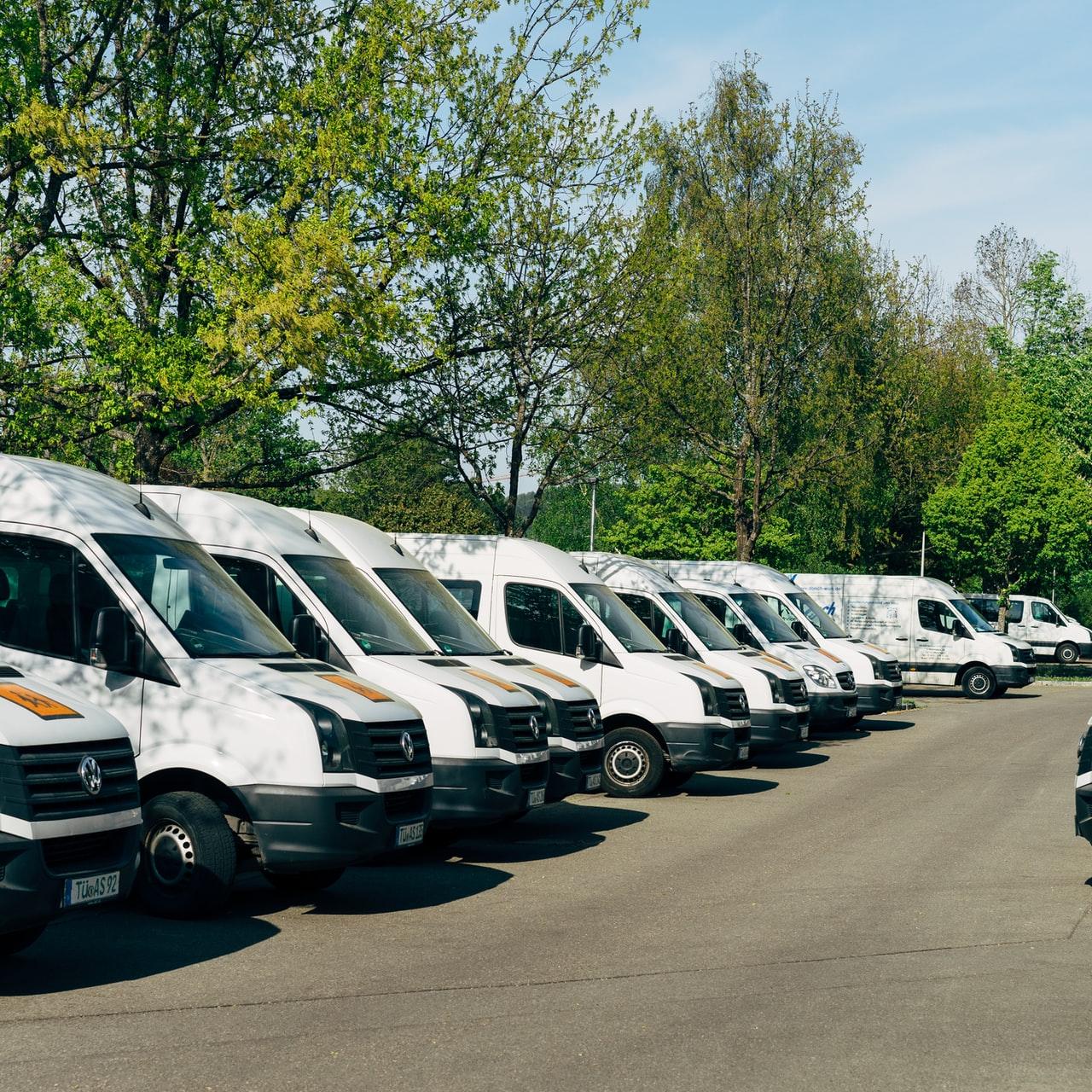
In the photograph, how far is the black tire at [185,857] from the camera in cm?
877

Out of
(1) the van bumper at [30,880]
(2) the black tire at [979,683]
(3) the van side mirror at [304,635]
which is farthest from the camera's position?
(2) the black tire at [979,683]

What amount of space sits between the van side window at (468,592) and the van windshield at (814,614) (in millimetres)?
11336

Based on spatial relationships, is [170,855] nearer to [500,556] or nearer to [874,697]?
[500,556]

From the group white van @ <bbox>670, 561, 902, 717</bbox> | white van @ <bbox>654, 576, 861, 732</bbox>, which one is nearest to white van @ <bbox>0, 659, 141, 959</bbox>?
white van @ <bbox>654, 576, 861, 732</bbox>

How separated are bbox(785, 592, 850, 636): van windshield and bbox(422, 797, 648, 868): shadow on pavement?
1099cm

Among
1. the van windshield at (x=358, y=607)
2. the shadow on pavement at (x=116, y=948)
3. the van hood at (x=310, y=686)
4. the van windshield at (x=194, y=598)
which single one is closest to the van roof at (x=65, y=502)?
the van windshield at (x=194, y=598)

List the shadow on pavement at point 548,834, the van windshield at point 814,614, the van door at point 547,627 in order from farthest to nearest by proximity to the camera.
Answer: the van windshield at point 814,614 → the van door at point 547,627 → the shadow on pavement at point 548,834

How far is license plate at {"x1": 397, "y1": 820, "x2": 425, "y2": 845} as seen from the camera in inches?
364

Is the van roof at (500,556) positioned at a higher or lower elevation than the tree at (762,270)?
lower

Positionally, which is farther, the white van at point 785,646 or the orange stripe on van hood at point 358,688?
the white van at point 785,646

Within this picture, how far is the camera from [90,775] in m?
7.24

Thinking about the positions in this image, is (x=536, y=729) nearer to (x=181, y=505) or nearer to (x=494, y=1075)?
(x=181, y=505)

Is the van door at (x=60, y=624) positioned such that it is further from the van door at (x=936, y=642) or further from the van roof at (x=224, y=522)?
the van door at (x=936, y=642)

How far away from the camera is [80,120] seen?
17.6 metres
